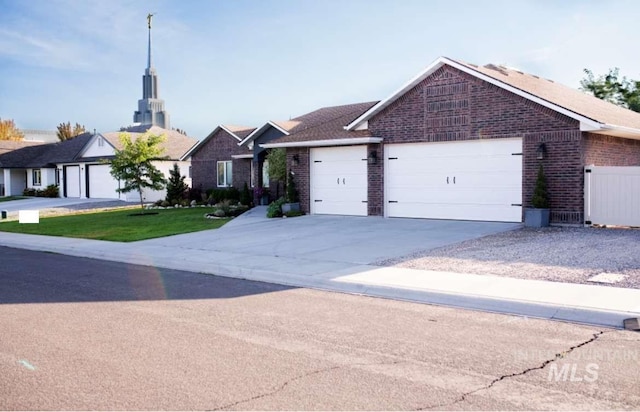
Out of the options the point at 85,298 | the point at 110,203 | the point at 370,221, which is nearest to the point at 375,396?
the point at 85,298

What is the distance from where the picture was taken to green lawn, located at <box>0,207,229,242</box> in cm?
1986

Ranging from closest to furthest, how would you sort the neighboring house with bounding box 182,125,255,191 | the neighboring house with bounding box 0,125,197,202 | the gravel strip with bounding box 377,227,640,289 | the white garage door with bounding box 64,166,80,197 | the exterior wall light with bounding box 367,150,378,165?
the gravel strip with bounding box 377,227,640,289, the exterior wall light with bounding box 367,150,378,165, the neighboring house with bounding box 182,125,255,191, the neighboring house with bounding box 0,125,197,202, the white garage door with bounding box 64,166,80,197

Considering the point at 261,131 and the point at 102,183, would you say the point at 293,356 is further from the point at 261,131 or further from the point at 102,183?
the point at 102,183

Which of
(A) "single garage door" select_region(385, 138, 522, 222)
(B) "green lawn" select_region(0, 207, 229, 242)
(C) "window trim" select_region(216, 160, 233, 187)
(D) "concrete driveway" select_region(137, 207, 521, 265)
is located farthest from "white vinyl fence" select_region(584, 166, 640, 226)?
(C) "window trim" select_region(216, 160, 233, 187)

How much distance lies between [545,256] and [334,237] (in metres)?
5.98

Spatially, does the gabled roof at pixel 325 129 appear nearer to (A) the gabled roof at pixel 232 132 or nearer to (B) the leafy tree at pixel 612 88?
→ (A) the gabled roof at pixel 232 132

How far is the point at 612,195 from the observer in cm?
1738

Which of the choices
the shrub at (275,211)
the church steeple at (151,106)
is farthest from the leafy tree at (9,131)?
the shrub at (275,211)

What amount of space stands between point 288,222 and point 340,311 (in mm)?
12963

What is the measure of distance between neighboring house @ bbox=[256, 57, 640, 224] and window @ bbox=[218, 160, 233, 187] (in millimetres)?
11464

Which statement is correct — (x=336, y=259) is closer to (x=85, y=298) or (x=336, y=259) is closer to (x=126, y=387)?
(x=85, y=298)

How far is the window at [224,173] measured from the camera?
3472 cm

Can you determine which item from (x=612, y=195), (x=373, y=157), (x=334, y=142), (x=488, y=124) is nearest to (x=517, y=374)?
(x=612, y=195)

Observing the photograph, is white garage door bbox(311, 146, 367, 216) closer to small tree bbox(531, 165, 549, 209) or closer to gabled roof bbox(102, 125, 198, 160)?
small tree bbox(531, 165, 549, 209)
